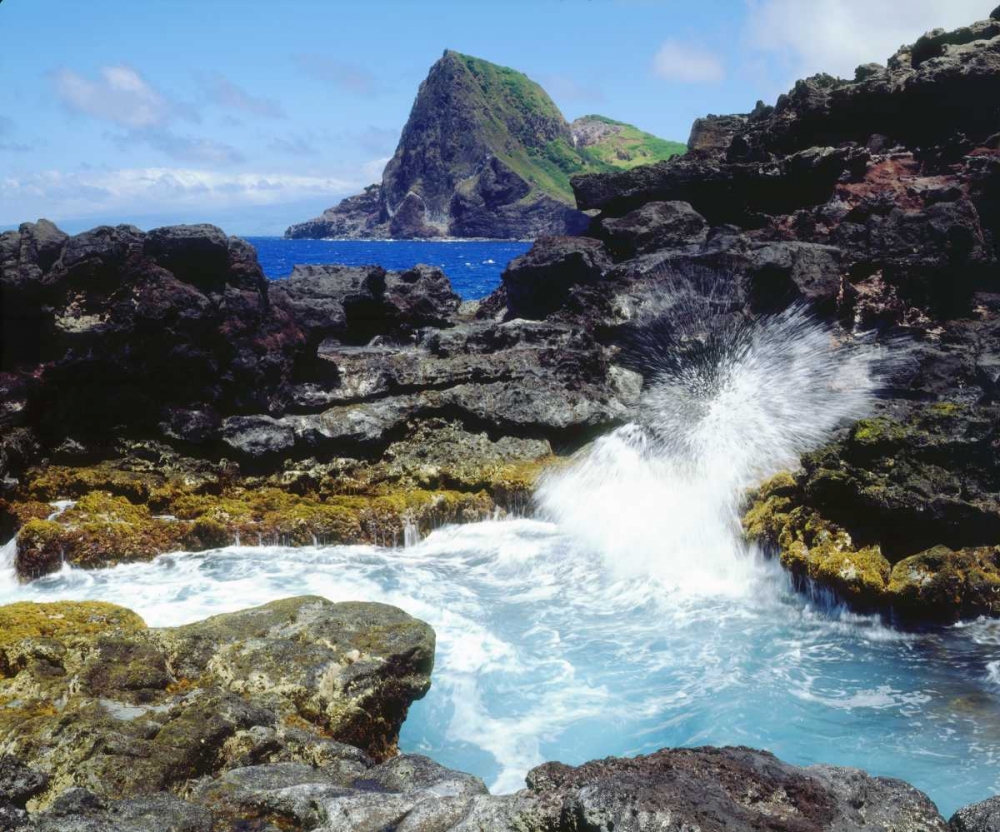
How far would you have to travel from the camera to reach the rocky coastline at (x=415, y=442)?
498 cm

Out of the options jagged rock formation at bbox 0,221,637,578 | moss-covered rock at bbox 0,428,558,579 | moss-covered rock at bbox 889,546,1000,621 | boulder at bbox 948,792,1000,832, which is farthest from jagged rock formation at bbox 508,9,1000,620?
boulder at bbox 948,792,1000,832

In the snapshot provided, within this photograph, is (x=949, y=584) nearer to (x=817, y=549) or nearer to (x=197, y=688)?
(x=817, y=549)

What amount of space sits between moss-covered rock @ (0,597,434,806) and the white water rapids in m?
1.25

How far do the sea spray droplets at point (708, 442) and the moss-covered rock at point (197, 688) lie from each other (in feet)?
18.7

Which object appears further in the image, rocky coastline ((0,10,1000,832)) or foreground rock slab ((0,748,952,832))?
rocky coastline ((0,10,1000,832))

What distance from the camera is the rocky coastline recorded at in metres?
4.98

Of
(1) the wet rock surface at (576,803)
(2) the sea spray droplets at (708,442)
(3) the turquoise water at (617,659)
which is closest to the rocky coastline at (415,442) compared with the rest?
(1) the wet rock surface at (576,803)

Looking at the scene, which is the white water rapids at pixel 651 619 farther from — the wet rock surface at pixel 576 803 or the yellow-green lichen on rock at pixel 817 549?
the wet rock surface at pixel 576 803

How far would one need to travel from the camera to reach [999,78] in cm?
2378

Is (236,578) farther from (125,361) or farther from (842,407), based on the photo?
(842,407)

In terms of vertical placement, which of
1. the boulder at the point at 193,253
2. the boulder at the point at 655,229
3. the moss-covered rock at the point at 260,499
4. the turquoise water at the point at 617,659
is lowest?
the turquoise water at the point at 617,659

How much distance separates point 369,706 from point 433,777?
179cm

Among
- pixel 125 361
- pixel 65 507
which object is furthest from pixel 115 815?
pixel 125 361

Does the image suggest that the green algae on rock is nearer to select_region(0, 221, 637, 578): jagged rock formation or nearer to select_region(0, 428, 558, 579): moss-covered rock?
select_region(0, 428, 558, 579): moss-covered rock
